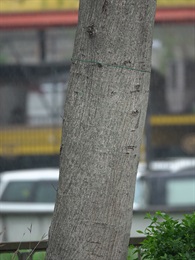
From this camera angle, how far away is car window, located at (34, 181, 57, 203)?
13.5m

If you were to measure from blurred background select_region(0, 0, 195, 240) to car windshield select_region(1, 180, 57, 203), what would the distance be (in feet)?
12.5

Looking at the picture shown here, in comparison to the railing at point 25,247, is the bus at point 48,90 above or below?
above

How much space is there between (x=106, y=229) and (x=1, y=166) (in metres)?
15.1

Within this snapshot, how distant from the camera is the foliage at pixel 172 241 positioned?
438 centimetres

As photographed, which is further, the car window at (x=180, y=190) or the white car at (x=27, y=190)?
the white car at (x=27, y=190)

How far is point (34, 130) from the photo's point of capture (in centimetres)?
1839

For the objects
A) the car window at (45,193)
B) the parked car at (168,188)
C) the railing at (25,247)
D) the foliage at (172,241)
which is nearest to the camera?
the foliage at (172,241)

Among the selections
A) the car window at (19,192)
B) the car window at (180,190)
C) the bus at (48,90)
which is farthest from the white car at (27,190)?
the bus at (48,90)

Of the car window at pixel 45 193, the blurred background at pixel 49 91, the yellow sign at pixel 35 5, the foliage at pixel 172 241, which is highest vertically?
the yellow sign at pixel 35 5

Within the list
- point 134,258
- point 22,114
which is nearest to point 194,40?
point 22,114

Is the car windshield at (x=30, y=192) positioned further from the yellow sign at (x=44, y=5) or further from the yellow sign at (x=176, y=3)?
the yellow sign at (x=176, y=3)

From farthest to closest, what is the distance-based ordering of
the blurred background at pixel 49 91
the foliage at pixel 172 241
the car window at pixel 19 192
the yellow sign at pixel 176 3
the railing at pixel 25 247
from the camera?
the yellow sign at pixel 176 3 < the blurred background at pixel 49 91 < the car window at pixel 19 192 < the railing at pixel 25 247 < the foliage at pixel 172 241

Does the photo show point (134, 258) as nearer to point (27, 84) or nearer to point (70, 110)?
point (70, 110)

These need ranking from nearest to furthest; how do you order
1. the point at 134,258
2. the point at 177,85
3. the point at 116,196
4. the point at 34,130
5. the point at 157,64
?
the point at 116,196, the point at 134,258, the point at 34,130, the point at 177,85, the point at 157,64
